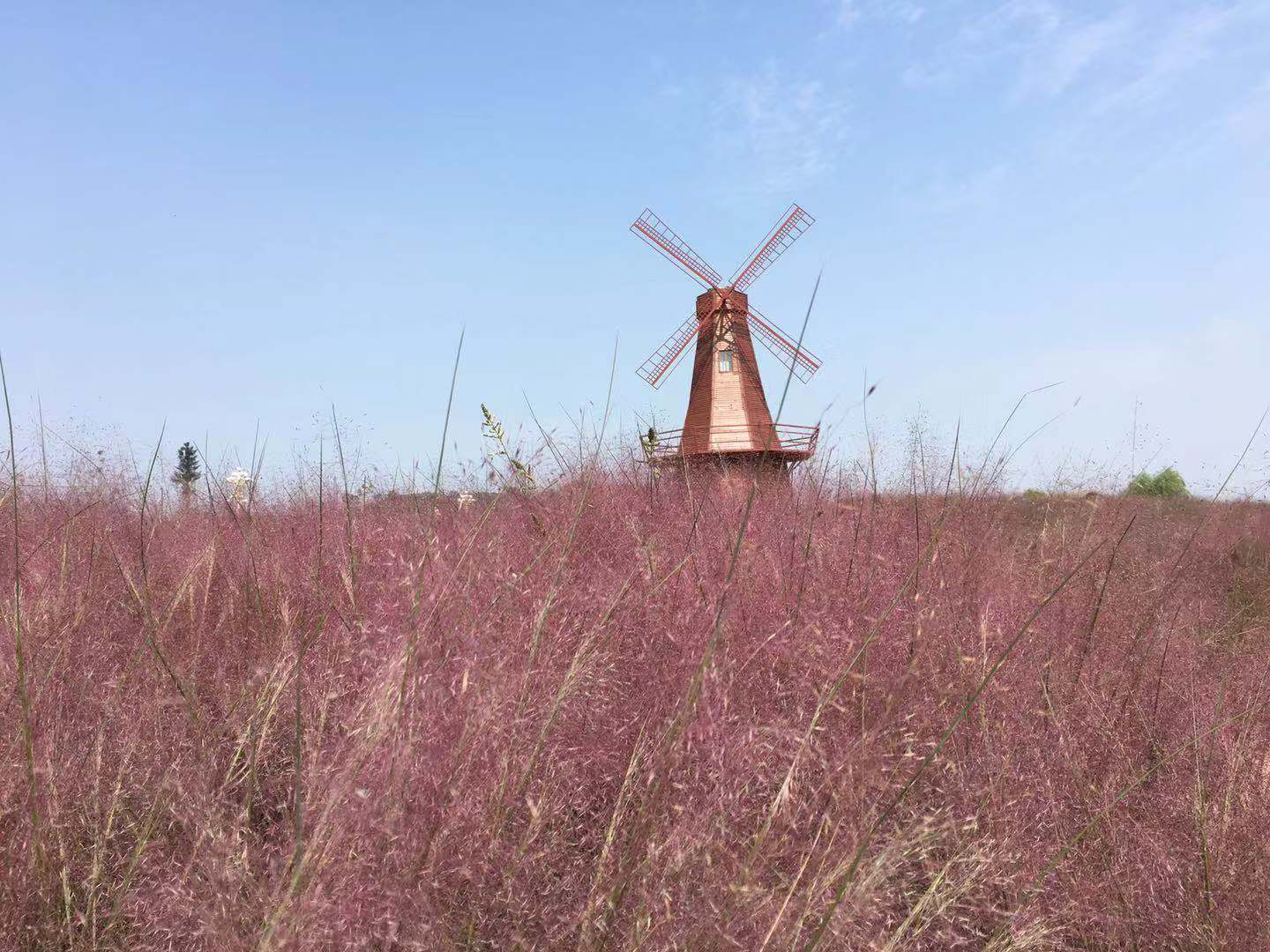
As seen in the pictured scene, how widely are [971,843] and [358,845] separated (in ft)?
4.54

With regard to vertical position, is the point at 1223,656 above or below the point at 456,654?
below

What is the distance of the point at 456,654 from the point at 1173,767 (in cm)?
231

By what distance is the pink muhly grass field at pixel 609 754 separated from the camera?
142 centimetres

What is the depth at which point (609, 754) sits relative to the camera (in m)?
1.87

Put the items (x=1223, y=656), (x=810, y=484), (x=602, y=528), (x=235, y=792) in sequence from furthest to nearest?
(x=810, y=484) → (x=1223, y=656) → (x=602, y=528) → (x=235, y=792)

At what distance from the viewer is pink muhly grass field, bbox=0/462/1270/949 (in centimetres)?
142

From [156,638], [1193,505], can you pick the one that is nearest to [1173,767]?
[156,638]

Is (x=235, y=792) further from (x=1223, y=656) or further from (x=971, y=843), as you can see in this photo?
(x=1223, y=656)

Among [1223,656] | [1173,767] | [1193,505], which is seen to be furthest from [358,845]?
[1193,505]

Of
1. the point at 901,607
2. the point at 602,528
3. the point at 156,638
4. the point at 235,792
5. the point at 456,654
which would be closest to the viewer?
the point at 456,654

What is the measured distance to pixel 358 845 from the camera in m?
1.36

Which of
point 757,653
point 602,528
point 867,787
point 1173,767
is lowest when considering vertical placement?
point 1173,767

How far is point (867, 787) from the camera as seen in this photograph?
1.74m

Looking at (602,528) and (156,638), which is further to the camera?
(602,528)
